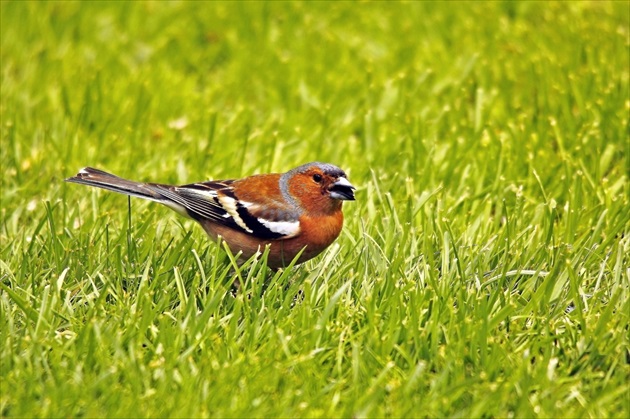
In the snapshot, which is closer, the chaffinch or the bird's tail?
the chaffinch

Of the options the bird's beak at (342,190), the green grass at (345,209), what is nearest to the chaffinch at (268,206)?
the bird's beak at (342,190)

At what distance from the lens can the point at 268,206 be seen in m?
4.70

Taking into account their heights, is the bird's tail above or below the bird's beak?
below

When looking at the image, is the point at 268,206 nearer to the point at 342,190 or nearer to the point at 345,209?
the point at 342,190

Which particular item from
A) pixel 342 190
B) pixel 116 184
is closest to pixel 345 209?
pixel 342 190

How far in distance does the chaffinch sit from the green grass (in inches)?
6.0

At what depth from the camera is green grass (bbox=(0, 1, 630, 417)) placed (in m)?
3.64

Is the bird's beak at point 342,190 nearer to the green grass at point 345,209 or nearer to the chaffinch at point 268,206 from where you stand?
the chaffinch at point 268,206

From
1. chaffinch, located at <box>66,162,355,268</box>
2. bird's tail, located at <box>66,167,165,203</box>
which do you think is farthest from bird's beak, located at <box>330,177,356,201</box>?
bird's tail, located at <box>66,167,165,203</box>

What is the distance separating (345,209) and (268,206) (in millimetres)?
849

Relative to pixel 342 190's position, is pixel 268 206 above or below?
below

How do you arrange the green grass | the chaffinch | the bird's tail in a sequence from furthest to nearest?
1. the bird's tail
2. the chaffinch
3. the green grass

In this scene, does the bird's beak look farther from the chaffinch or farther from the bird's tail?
the bird's tail

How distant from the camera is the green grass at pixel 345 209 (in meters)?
3.64
